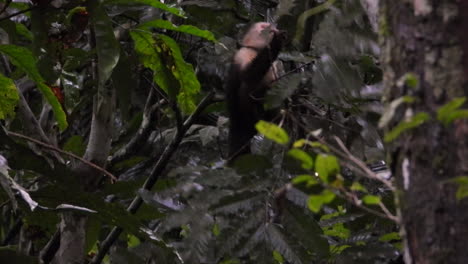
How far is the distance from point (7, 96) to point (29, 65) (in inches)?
5.3

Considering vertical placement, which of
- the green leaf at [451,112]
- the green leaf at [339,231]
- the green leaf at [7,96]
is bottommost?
the green leaf at [339,231]

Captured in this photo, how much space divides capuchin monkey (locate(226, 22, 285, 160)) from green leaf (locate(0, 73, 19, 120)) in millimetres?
755

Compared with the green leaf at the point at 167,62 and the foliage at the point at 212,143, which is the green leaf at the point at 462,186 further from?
the green leaf at the point at 167,62

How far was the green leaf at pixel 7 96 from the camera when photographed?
2.55 meters

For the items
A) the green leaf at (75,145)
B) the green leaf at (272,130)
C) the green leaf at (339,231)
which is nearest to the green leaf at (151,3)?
the green leaf at (75,145)

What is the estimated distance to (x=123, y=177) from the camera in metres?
3.37

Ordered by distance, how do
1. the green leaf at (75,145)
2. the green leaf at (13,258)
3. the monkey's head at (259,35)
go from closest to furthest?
the green leaf at (13,258) < the monkey's head at (259,35) < the green leaf at (75,145)

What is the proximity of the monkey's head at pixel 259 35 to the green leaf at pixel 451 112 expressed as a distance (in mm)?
1384

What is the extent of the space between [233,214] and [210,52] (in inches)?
53.7

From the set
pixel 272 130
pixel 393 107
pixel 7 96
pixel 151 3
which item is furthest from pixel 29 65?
pixel 393 107

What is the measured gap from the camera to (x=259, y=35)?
8.00 feet

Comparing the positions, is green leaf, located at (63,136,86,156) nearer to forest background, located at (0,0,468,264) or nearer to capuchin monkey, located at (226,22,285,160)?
forest background, located at (0,0,468,264)

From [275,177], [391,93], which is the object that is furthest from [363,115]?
[391,93]

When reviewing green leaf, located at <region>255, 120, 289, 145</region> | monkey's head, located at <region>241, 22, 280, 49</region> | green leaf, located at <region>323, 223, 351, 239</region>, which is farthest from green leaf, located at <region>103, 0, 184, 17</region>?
green leaf, located at <region>255, 120, 289, 145</region>
